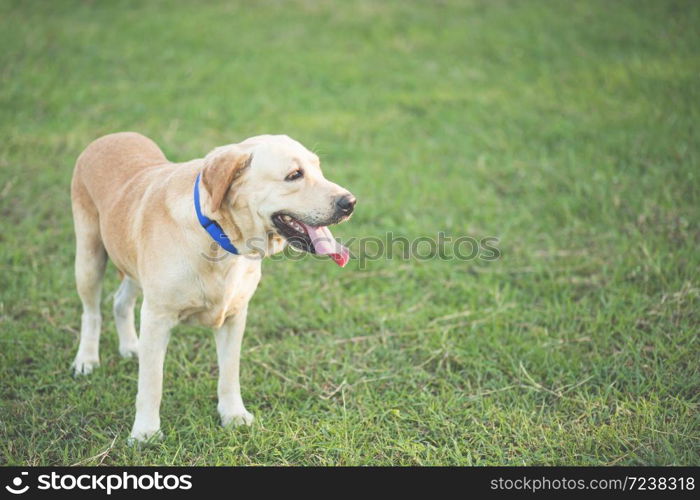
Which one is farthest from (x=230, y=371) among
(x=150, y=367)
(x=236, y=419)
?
(x=150, y=367)

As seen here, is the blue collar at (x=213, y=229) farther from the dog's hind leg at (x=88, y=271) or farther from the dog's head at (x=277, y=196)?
the dog's hind leg at (x=88, y=271)

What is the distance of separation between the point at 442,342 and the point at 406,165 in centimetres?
322

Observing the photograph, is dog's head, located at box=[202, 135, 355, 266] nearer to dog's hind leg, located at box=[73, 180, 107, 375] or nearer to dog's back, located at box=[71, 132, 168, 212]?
dog's back, located at box=[71, 132, 168, 212]

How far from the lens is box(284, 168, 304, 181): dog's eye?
3315 mm

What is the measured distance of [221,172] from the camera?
3.21 meters

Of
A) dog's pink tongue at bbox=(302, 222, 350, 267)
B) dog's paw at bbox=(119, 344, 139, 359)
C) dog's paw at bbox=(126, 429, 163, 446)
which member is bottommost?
dog's paw at bbox=(119, 344, 139, 359)

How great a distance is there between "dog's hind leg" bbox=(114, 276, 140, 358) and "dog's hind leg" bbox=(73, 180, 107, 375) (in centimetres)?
15

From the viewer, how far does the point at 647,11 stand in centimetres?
1107

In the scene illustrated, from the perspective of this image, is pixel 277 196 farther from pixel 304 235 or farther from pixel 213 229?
pixel 213 229

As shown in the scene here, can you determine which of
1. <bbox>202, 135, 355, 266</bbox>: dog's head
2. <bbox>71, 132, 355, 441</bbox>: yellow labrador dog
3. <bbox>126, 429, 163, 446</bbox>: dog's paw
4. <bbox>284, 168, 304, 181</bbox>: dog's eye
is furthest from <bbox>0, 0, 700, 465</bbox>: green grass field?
<bbox>284, 168, 304, 181</bbox>: dog's eye

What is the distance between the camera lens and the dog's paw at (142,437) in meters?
3.69

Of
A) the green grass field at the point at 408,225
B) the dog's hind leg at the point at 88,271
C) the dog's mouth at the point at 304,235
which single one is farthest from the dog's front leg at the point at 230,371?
the dog's hind leg at the point at 88,271

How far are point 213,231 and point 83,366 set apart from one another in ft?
5.61
